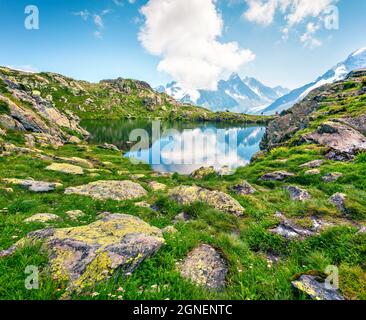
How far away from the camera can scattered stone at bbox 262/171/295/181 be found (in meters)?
23.2

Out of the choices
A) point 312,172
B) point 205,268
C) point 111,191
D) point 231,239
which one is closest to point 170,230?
point 231,239

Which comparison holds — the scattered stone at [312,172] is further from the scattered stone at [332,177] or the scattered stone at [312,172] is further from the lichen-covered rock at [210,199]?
the lichen-covered rock at [210,199]

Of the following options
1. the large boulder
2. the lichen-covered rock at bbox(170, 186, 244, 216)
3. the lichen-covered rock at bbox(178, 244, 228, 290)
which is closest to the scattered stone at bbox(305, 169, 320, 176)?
the large boulder

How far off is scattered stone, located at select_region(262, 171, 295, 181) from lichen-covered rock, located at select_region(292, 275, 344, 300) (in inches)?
706

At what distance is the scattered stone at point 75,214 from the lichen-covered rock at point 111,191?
297 cm

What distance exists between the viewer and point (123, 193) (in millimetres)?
17344

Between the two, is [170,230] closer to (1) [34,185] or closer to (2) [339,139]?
(1) [34,185]

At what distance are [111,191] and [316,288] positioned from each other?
14664 mm

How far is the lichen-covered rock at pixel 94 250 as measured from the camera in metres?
6.32

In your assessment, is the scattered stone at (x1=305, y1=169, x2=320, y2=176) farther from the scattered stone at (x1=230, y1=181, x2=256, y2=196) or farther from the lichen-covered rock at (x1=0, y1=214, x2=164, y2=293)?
the lichen-covered rock at (x1=0, y1=214, x2=164, y2=293)

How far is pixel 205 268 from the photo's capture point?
7348 millimetres

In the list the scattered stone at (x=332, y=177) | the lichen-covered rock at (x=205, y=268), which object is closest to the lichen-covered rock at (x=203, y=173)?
the scattered stone at (x=332, y=177)
